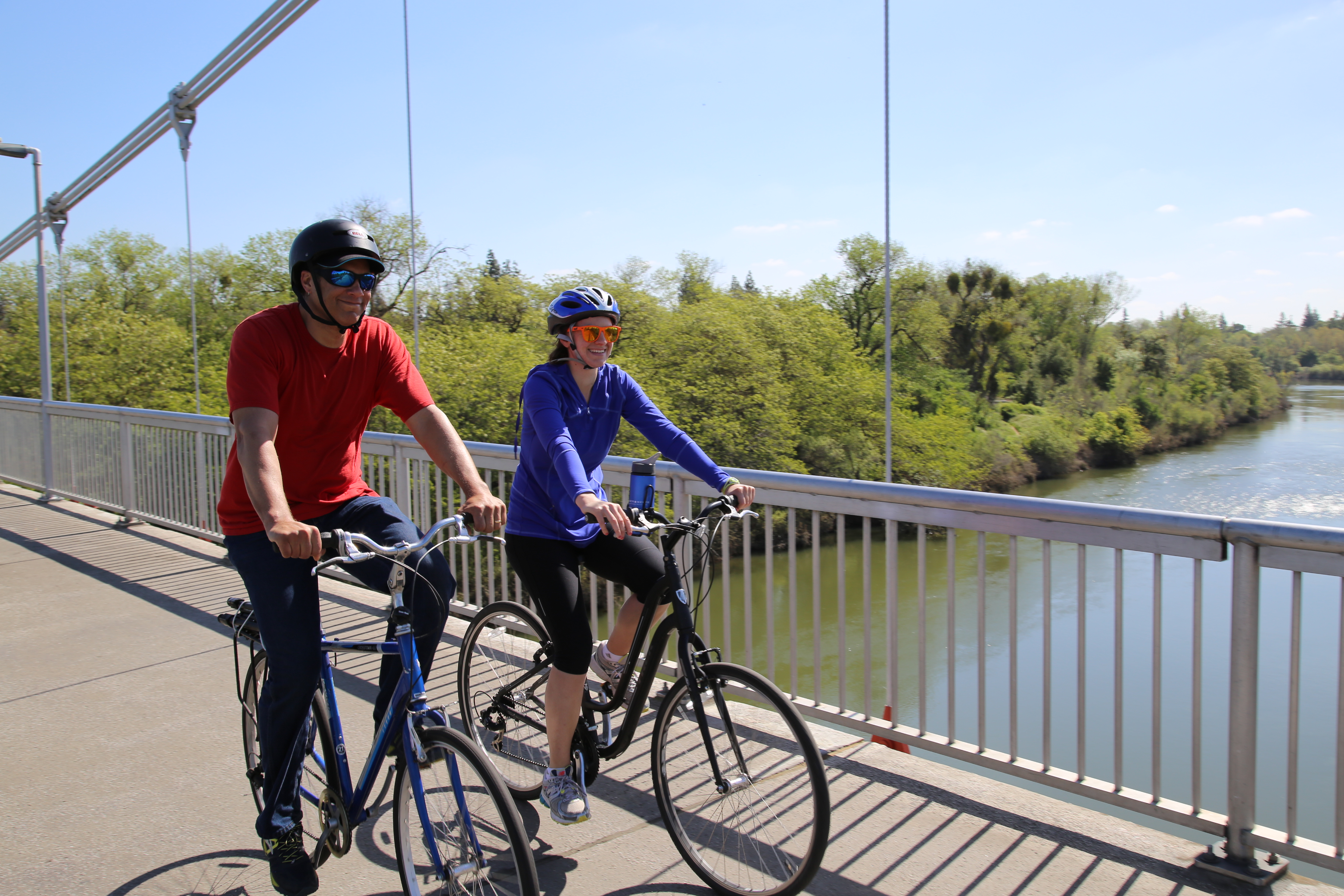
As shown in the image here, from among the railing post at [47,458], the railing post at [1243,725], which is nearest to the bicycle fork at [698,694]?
the railing post at [1243,725]

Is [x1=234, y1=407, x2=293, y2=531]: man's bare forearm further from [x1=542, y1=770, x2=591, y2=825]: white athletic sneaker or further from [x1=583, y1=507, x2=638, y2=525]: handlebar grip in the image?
[x1=542, y1=770, x2=591, y2=825]: white athletic sneaker

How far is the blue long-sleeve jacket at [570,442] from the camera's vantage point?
2902 millimetres

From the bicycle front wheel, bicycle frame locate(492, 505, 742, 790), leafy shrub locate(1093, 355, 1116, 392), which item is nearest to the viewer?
the bicycle front wheel

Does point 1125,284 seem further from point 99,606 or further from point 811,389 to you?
point 99,606

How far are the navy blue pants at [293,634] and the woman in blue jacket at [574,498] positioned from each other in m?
0.45

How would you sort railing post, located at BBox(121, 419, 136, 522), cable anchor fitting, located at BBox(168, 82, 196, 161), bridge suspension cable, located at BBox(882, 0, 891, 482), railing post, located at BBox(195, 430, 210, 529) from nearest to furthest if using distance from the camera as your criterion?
bridge suspension cable, located at BBox(882, 0, 891, 482), railing post, located at BBox(195, 430, 210, 529), railing post, located at BBox(121, 419, 136, 522), cable anchor fitting, located at BBox(168, 82, 196, 161)

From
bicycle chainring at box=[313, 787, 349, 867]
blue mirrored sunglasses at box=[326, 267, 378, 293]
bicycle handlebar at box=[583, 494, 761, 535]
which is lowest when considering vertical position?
bicycle chainring at box=[313, 787, 349, 867]

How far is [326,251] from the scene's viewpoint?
8.16 feet

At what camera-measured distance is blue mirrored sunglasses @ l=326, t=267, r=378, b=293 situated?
252cm

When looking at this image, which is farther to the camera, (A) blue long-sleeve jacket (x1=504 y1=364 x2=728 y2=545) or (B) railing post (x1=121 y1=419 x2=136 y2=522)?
(B) railing post (x1=121 y1=419 x2=136 y2=522)

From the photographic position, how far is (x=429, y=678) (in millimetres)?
4574

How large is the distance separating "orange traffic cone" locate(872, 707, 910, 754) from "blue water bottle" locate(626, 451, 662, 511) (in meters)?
1.35

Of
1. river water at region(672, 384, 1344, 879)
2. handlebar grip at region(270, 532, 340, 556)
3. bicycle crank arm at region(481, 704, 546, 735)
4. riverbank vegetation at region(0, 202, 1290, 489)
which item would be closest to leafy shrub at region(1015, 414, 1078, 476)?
riverbank vegetation at region(0, 202, 1290, 489)

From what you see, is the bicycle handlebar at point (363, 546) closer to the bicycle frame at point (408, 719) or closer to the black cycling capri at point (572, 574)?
the bicycle frame at point (408, 719)
